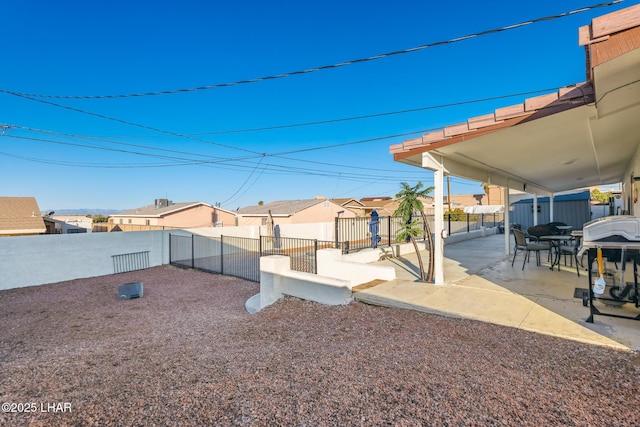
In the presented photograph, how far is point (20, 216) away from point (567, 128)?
76.8 ft

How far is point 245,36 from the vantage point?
1048 cm

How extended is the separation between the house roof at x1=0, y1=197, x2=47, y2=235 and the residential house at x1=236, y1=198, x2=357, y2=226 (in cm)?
1364

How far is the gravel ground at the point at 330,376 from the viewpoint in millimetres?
2174

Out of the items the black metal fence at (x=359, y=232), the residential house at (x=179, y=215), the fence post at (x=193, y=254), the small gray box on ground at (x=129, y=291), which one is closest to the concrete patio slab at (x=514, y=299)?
the black metal fence at (x=359, y=232)

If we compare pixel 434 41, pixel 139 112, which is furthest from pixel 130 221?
pixel 434 41

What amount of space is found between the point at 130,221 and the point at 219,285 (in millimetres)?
24825

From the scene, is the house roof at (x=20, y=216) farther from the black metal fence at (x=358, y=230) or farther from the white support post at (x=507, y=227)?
the white support post at (x=507, y=227)

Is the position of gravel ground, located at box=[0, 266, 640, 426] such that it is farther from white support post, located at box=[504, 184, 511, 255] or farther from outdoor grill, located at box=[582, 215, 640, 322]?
white support post, located at box=[504, 184, 511, 255]

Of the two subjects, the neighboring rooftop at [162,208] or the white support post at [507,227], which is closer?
the white support post at [507,227]

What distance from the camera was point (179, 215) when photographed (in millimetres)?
26203

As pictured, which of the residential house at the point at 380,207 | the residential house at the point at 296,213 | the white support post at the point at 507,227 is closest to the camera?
the white support post at the point at 507,227

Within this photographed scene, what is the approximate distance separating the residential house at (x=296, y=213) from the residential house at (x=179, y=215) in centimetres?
251

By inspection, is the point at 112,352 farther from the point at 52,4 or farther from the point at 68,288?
the point at 52,4

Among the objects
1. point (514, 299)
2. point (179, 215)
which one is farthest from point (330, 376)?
point (179, 215)
